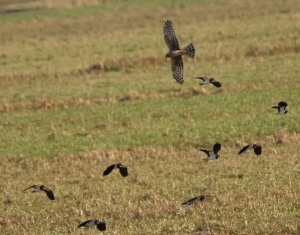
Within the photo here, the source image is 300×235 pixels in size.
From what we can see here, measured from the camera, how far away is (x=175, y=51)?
11797 millimetres

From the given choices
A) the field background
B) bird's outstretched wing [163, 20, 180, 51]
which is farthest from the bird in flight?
the field background

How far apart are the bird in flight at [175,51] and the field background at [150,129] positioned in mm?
2711

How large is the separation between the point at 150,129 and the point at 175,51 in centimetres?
1175

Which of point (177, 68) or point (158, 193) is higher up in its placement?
point (177, 68)

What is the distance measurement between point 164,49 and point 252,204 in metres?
24.7

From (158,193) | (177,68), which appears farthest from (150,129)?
(177,68)

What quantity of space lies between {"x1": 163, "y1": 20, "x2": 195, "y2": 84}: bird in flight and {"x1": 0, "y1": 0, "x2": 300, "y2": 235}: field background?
2711 mm

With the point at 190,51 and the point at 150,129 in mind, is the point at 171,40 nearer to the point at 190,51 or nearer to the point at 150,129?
the point at 190,51

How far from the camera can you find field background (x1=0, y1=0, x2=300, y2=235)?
14.9m

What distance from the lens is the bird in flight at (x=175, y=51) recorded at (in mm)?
11633

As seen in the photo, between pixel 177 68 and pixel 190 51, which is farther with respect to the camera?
pixel 177 68

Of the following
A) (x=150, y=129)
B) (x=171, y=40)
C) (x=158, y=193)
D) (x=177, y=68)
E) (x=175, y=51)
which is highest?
(x=171, y=40)

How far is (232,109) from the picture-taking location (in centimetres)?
2503

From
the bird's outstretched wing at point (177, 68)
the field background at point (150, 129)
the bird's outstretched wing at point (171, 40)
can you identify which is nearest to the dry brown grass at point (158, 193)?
the field background at point (150, 129)
